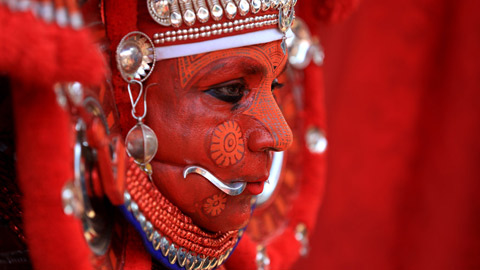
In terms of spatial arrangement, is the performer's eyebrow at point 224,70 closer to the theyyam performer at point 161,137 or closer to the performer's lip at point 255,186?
the theyyam performer at point 161,137

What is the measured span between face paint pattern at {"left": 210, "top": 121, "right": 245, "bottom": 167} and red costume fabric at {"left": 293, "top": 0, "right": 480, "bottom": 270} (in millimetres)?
895

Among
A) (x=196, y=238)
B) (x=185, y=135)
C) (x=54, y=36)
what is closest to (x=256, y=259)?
(x=196, y=238)

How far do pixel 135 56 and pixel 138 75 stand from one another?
0.03 meters

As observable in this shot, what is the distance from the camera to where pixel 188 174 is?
A: 2.33ft

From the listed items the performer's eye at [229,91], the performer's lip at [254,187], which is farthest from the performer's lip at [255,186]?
the performer's eye at [229,91]

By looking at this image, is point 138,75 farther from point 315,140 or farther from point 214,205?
point 315,140

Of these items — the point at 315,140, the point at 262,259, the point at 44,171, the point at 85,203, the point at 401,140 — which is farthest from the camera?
the point at 401,140

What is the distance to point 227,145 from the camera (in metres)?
0.70

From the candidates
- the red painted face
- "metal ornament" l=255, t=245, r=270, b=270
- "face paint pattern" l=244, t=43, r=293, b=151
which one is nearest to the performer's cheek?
the red painted face

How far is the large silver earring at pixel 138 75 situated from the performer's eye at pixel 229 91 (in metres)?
0.09

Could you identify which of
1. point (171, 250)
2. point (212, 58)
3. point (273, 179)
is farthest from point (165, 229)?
point (273, 179)

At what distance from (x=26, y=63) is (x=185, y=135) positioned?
0.89 ft

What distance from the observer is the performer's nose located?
708 millimetres

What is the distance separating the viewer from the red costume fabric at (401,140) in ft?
5.07
